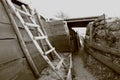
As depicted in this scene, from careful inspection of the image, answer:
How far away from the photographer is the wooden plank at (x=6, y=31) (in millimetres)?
2799

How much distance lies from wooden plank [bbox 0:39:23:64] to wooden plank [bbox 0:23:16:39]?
3.4 inches

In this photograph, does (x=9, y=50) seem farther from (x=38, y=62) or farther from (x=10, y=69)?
(x=38, y=62)

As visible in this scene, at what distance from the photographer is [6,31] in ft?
9.81

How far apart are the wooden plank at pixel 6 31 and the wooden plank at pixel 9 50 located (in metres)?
0.09

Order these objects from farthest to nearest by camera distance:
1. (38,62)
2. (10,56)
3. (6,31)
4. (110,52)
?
(110,52) < (38,62) < (6,31) < (10,56)

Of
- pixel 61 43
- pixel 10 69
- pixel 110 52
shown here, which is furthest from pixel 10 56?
pixel 61 43

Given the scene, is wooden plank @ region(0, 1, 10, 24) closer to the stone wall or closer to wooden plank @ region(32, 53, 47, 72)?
wooden plank @ region(32, 53, 47, 72)

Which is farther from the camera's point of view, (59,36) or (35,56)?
(59,36)

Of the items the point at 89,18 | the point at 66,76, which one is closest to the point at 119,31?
the point at 66,76

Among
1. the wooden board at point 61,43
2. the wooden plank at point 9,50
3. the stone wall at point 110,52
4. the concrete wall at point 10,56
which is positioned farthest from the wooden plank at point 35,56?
the wooden board at point 61,43

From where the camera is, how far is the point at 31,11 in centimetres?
503

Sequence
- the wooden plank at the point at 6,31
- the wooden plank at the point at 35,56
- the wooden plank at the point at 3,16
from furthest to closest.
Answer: the wooden plank at the point at 35,56, the wooden plank at the point at 3,16, the wooden plank at the point at 6,31

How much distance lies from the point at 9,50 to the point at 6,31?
39cm

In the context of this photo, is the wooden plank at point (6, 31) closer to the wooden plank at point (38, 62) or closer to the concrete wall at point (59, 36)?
the wooden plank at point (38, 62)
